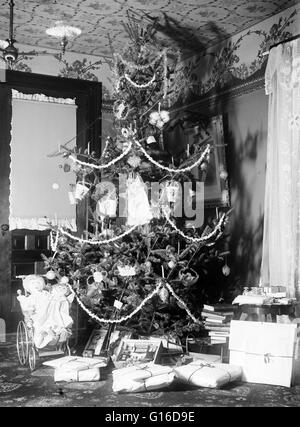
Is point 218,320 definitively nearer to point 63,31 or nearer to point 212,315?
point 212,315

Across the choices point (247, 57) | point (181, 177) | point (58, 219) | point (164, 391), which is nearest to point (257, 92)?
point (247, 57)

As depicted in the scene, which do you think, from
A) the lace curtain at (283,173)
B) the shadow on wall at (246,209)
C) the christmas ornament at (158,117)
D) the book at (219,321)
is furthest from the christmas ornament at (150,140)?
the book at (219,321)

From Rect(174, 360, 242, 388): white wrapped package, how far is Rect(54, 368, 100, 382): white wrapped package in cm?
51

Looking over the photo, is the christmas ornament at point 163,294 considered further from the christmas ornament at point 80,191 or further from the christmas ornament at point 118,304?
the christmas ornament at point 80,191

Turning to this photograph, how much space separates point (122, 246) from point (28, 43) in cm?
257

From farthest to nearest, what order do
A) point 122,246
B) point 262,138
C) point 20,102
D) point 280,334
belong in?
point 20,102 → point 262,138 → point 122,246 → point 280,334

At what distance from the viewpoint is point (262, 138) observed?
15.3 ft

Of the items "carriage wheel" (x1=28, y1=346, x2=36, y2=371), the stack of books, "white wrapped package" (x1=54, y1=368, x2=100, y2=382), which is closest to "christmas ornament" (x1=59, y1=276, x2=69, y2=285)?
"carriage wheel" (x1=28, y1=346, x2=36, y2=371)

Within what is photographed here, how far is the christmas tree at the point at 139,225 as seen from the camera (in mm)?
3906

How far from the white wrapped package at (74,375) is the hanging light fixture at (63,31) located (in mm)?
2841

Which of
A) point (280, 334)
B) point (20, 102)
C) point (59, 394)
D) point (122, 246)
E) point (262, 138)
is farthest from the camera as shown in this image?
point (20, 102)

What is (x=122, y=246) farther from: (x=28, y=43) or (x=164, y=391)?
(x=28, y=43)

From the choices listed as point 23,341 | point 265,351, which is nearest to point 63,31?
point 23,341

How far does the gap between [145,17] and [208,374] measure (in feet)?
9.84
